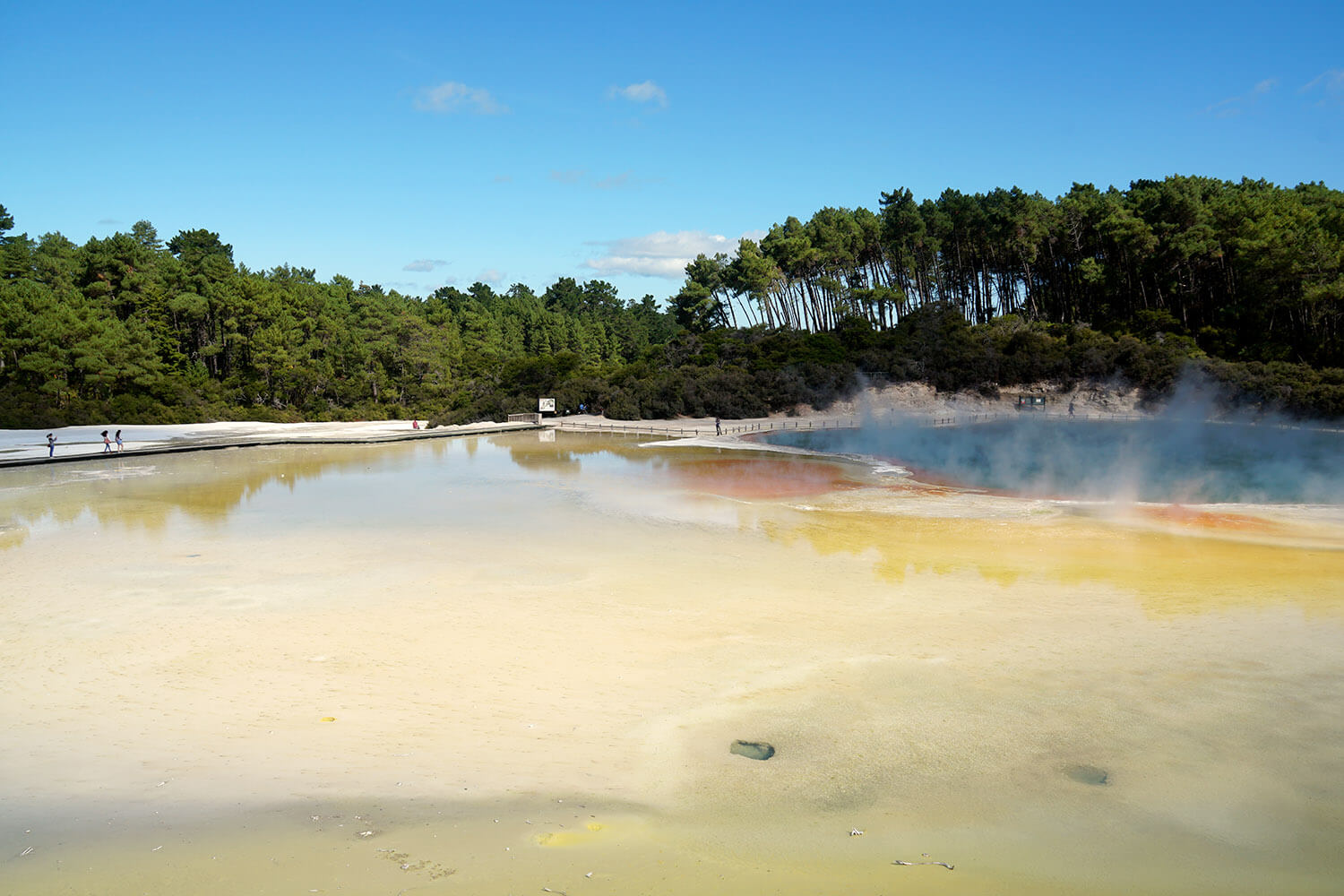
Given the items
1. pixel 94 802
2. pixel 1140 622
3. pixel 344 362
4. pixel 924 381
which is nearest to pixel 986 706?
pixel 1140 622

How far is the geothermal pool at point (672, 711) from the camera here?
18.4 ft

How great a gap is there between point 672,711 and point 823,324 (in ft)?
231

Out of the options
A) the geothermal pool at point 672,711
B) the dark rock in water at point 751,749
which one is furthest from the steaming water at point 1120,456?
the dark rock in water at point 751,749

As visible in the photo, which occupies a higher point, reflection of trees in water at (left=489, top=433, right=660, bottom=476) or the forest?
the forest

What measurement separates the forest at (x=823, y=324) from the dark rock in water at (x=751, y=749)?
45.6 meters

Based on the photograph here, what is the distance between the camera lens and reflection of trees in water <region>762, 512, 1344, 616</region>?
12.1 m

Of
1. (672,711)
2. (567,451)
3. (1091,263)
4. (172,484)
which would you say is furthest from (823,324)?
(672,711)

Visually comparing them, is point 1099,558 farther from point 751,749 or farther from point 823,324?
point 823,324

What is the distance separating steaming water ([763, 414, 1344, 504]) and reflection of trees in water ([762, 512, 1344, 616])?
606cm

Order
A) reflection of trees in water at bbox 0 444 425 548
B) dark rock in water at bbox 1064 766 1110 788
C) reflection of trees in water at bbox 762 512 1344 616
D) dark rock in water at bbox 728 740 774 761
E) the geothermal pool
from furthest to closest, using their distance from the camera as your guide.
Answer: reflection of trees in water at bbox 0 444 425 548
reflection of trees in water at bbox 762 512 1344 616
dark rock in water at bbox 728 740 774 761
dark rock in water at bbox 1064 766 1110 788
the geothermal pool

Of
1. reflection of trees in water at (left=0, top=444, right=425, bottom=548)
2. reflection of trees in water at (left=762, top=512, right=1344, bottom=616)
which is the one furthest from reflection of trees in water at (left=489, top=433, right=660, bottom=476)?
reflection of trees in water at (left=762, top=512, right=1344, bottom=616)

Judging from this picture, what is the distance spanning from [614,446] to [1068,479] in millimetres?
19933

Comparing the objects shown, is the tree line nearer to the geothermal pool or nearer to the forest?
the forest

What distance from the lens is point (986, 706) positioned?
8.16 meters
